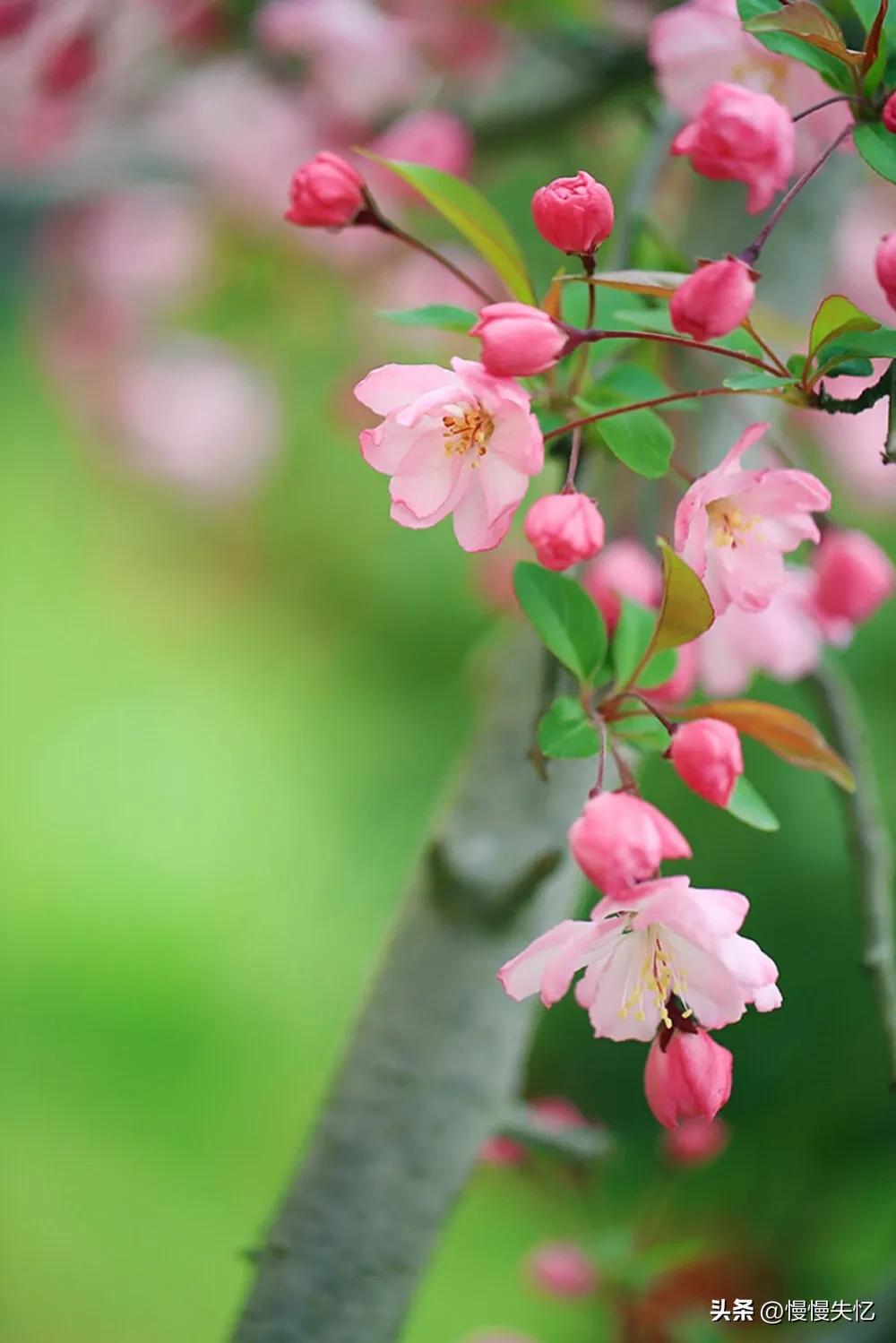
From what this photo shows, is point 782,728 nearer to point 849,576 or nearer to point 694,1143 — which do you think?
point 849,576

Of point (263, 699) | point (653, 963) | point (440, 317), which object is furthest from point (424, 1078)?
point (263, 699)

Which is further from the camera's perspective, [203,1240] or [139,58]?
[203,1240]

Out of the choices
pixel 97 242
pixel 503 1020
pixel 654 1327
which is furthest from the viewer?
pixel 97 242

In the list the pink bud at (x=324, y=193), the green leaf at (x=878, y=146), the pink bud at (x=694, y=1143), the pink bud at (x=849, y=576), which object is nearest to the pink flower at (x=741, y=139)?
the green leaf at (x=878, y=146)

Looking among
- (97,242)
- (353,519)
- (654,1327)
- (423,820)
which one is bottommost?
(654,1327)

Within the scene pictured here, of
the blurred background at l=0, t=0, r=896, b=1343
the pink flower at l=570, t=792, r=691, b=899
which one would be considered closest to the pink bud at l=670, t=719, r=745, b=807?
the pink flower at l=570, t=792, r=691, b=899

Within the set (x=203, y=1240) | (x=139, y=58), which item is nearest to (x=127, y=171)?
(x=139, y=58)

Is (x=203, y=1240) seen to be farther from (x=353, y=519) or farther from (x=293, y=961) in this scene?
(x=353, y=519)
